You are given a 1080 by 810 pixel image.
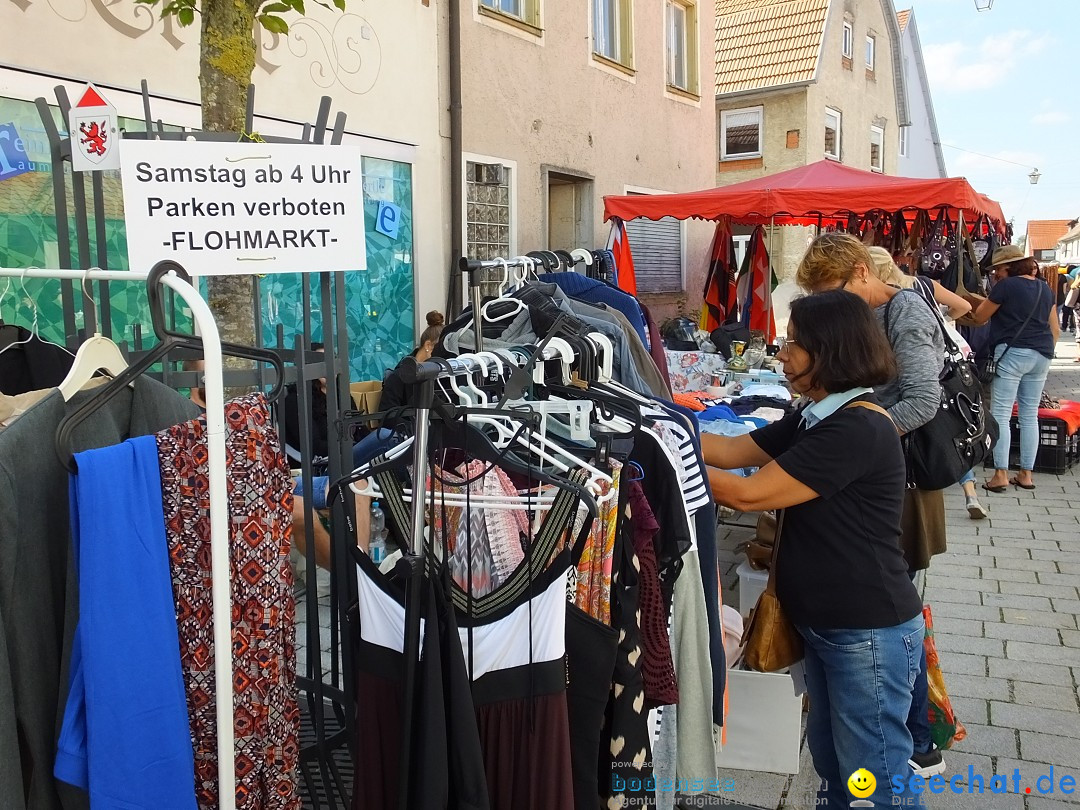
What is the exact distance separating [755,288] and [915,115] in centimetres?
2005

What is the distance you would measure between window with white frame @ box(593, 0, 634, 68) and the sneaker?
9464 mm

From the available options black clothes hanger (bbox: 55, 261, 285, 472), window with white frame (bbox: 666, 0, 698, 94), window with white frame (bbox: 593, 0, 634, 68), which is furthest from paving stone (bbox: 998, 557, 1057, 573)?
window with white frame (bbox: 666, 0, 698, 94)

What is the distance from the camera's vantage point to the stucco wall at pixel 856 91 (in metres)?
18.0

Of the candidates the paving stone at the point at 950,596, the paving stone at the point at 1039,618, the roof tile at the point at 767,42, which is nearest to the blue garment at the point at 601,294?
the paving stone at the point at 950,596

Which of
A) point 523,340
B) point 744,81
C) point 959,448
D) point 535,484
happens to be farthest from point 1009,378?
point 744,81

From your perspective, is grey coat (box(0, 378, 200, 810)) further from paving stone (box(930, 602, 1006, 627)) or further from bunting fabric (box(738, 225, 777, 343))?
bunting fabric (box(738, 225, 777, 343))

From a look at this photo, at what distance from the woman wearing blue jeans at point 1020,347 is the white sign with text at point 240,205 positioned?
6.72 metres

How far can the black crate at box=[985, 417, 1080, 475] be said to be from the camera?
26.5 feet

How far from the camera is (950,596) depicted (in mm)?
5008

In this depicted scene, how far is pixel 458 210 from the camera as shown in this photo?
318 inches

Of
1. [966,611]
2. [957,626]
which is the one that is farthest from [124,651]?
[966,611]

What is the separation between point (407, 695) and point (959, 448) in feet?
9.60

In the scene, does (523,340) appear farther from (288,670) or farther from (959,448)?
(959,448)

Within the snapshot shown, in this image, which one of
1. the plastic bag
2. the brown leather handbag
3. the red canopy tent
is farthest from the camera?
the red canopy tent
